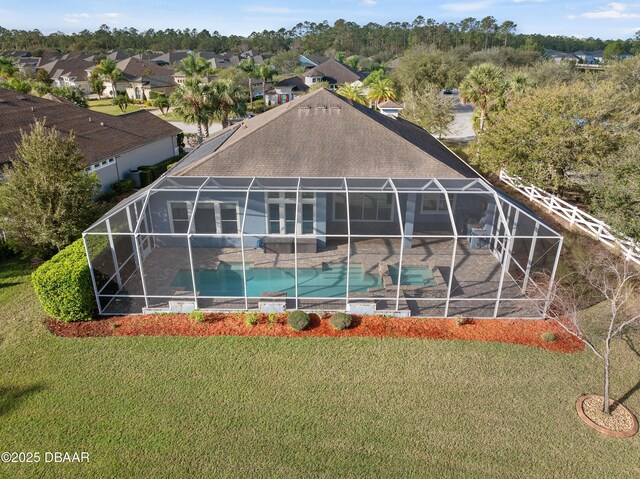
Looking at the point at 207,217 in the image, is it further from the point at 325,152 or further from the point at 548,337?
the point at 548,337

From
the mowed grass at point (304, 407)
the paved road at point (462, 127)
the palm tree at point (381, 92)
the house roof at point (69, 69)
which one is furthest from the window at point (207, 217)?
the house roof at point (69, 69)

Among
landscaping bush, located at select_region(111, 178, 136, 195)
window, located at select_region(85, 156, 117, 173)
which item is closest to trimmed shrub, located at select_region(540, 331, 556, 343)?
window, located at select_region(85, 156, 117, 173)

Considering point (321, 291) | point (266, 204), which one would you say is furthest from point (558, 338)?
point (266, 204)

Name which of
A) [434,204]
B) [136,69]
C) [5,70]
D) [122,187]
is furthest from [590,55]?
[122,187]

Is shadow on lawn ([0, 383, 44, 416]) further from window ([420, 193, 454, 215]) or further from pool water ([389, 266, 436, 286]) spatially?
window ([420, 193, 454, 215])

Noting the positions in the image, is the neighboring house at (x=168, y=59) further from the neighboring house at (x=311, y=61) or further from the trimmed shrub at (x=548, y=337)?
the trimmed shrub at (x=548, y=337)

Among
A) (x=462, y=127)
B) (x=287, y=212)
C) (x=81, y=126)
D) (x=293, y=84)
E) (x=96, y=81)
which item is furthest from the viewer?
(x=96, y=81)

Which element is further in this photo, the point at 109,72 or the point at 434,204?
the point at 109,72
